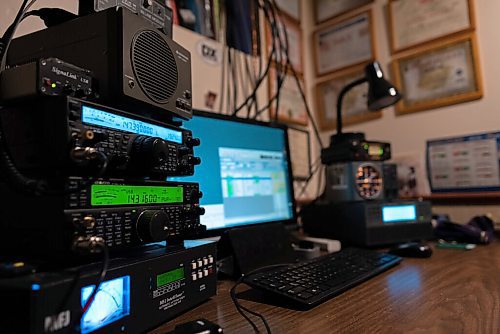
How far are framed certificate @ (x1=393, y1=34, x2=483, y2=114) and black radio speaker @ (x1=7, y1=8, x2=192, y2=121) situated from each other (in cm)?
125

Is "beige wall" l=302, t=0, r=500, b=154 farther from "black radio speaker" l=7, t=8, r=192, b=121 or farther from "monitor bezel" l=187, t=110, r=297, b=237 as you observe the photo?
"black radio speaker" l=7, t=8, r=192, b=121

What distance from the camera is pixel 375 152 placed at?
1180 mm

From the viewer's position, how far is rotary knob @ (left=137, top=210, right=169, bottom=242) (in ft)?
1.50

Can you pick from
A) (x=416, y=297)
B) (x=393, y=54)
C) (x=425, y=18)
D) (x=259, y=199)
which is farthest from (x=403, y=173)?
(x=416, y=297)

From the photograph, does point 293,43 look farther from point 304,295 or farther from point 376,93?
point 304,295

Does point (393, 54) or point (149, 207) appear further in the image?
point (393, 54)

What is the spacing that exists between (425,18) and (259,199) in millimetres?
1153

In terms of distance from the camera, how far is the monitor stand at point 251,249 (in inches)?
29.9

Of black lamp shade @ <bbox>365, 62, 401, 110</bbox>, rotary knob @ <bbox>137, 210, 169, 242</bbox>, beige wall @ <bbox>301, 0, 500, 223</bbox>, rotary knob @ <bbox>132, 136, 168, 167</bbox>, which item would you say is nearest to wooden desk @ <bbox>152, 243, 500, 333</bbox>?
rotary knob @ <bbox>137, 210, 169, 242</bbox>

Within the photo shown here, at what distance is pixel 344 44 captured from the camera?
5.70 feet

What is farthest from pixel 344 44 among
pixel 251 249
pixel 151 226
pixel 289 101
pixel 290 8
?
pixel 151 226

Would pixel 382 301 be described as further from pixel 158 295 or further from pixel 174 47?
pixel 174 47

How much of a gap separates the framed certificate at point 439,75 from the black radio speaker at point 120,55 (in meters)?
1.25

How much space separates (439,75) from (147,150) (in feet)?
4.58
